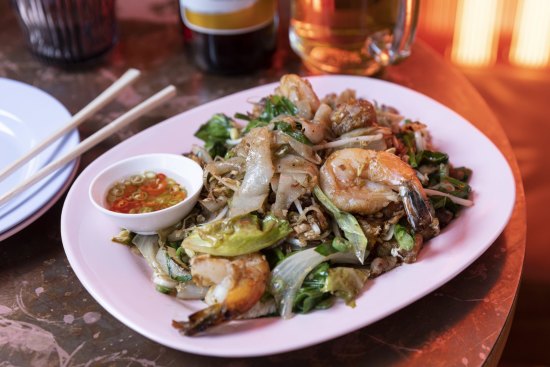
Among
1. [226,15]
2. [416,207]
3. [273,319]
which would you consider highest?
[226,15]

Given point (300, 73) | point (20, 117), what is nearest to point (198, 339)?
point (20, 117)

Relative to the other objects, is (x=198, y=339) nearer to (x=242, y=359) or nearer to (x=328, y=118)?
(x=242, y=359)

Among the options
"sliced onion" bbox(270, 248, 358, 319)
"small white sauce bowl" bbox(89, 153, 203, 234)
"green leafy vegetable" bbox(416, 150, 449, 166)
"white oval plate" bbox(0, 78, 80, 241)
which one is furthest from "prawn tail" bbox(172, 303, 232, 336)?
"green leafy vegetable" bbox(416, 150, 449, 166)

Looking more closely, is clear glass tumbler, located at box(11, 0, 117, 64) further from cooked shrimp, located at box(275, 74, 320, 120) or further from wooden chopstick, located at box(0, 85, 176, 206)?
cooked shrimp, located at box(275, 74, 320, 120)

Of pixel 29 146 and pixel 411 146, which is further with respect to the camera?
pixel 29 146

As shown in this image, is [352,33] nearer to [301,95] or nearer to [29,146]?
[301,95]

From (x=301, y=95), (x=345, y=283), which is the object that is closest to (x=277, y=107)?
(x=301, y=95)
